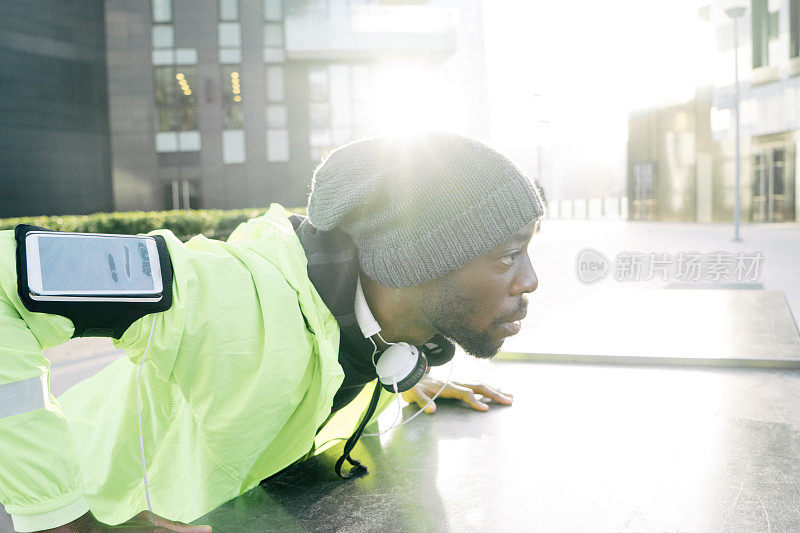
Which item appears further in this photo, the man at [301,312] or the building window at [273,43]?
the building window at [273,43]

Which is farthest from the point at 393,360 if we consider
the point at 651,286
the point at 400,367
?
the point at 651,286

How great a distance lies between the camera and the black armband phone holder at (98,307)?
35.5 inches

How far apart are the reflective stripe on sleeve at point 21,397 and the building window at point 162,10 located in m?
18.2

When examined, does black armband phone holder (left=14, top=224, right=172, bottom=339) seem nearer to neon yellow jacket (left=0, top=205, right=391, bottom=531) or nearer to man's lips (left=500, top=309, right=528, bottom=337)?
neon yellow jacket (left=0, top=205, right=391, bottom=531)

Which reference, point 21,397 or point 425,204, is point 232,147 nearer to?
point 425,204

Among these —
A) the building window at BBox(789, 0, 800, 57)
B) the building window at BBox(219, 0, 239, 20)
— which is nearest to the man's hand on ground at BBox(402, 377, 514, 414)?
the building window at BBox(219, 0, 239, 20)

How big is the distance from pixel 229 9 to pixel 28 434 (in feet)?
59.2

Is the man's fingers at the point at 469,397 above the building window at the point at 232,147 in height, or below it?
below

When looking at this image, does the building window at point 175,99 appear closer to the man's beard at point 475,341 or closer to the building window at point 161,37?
the building window at point 161,37

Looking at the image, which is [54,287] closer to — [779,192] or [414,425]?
[414,425]

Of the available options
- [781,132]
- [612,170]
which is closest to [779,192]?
[781,132]

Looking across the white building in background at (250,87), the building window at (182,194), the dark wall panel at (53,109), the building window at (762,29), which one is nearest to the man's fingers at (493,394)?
the white building in background at (250,87)

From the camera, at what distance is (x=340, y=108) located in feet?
58.0

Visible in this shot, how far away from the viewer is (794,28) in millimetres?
16672
